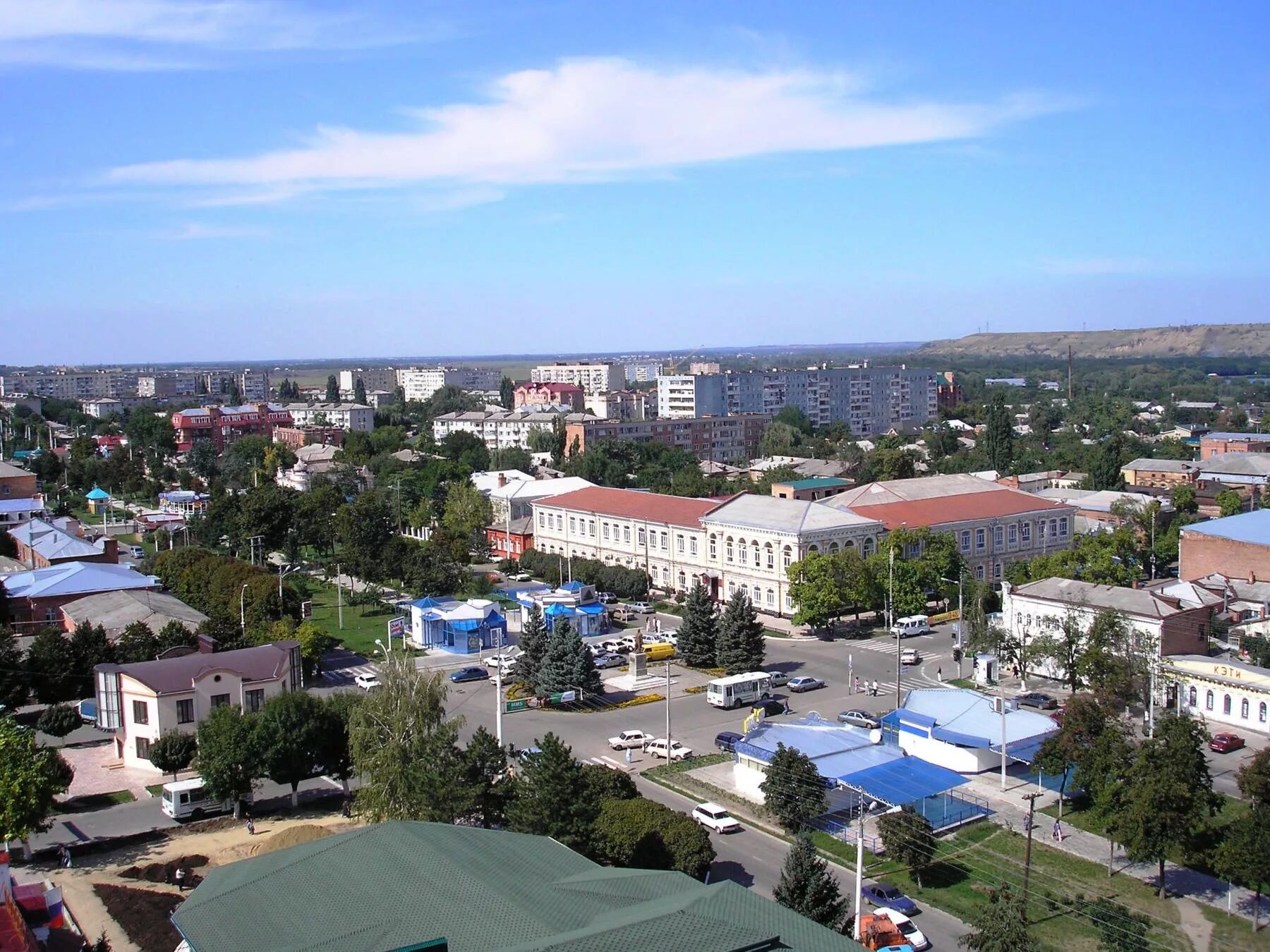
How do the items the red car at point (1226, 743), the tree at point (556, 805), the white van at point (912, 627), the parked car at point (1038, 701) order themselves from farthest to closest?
the white van at point (912, 627), the parked car at point (1038, 701), the red car at point (1226, 743), the tree at point (556, 805)

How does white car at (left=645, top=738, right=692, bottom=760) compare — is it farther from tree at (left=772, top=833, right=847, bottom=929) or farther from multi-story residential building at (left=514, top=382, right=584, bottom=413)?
multi-story residential building at (left=514, top=382, right=584, bottom=413)

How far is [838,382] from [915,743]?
3117 inches

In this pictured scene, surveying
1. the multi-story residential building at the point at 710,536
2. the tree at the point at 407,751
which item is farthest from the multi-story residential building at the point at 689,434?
the tree at the point at 407,751

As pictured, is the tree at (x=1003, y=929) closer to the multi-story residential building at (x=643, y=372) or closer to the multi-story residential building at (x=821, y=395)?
the multi-story residential building at (x=821, y=395)

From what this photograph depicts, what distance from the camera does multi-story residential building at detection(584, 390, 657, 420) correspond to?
96562mm

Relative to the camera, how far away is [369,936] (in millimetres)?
11453

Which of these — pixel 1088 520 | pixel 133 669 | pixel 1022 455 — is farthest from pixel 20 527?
pixel 1022 455

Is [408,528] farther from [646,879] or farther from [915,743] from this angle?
[646,879]

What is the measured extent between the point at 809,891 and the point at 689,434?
67019 millimetres

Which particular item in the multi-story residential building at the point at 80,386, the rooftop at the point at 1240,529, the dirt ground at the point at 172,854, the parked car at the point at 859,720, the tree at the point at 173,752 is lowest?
the dirt ground at the point at 172,854

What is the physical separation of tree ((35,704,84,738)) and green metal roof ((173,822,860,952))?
38.4ft

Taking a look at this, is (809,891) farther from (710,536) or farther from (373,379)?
(373,379)

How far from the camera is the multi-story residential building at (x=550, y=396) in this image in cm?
10194

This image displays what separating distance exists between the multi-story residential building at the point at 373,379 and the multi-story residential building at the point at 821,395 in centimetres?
7494
